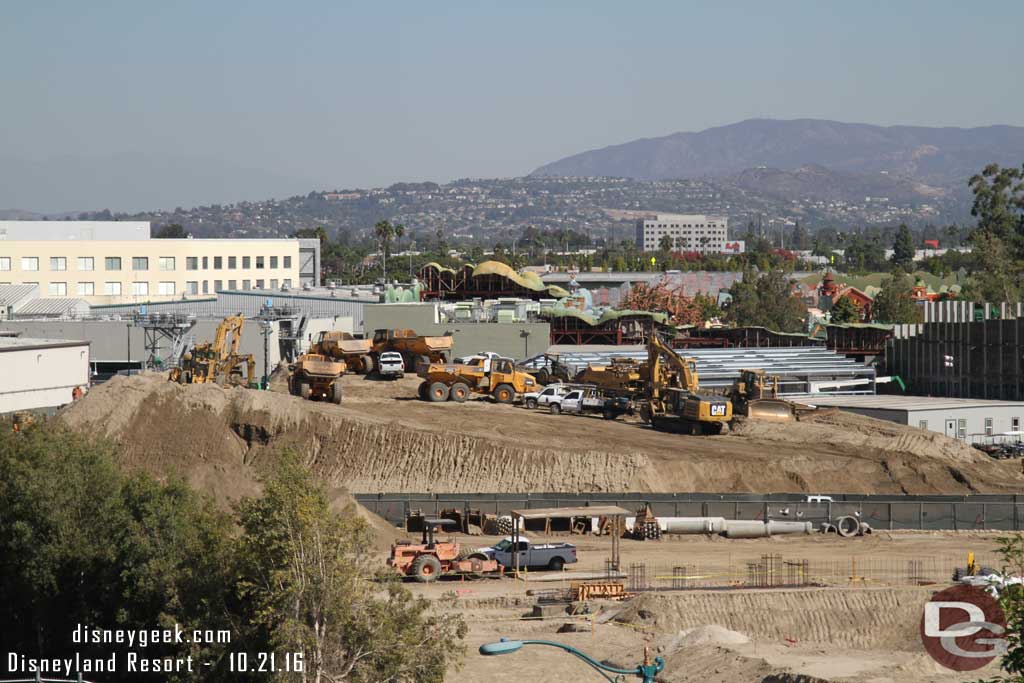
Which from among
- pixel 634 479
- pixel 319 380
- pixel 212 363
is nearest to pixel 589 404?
pixel 634 479

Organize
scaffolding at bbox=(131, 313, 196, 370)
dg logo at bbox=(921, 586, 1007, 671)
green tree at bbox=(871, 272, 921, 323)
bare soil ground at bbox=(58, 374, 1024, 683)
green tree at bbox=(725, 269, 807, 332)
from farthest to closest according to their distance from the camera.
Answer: green tree at bbox=(725, 269, 807, 332), green tree at bbox=(871, 272, 921, 323), scaffolding at bbox=(131, 313, 196, 370), bare soil ground at bbox=(58, 374, 1024, 683), dg logo at bbox=(921, 586, 1007, 671)

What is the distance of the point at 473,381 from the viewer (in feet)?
189

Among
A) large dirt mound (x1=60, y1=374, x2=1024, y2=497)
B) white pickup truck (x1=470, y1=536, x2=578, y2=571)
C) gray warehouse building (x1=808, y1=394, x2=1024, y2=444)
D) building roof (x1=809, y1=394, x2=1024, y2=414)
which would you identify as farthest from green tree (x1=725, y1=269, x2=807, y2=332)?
white pickup truck (x1=470, y1=536, x2=578, y2=571)

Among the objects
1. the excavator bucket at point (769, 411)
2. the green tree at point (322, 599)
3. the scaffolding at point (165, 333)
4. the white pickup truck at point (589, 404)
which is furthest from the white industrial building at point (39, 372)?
the green tree at point (322, 599)

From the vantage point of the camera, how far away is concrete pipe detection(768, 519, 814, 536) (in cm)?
4250

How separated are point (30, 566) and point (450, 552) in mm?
11251

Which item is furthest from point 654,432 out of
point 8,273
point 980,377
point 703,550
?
point 8,273

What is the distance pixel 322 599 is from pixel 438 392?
34.3 m

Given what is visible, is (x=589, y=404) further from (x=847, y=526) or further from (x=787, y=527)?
(x=847, y=526)

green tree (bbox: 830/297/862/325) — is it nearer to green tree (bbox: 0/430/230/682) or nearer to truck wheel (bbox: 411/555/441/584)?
truck wheel (bbox: 411/555/441/584)

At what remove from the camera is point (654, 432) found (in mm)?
54188

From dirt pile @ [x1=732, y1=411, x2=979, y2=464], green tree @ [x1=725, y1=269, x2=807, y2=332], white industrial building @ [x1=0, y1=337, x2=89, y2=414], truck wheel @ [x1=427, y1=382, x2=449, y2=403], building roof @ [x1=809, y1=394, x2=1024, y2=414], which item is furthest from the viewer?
green tree @ [x1=725, y1=269, x2=807, y2=332]

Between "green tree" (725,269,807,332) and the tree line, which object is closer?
the tree line

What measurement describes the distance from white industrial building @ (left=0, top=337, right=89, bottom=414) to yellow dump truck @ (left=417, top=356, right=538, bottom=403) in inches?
685
